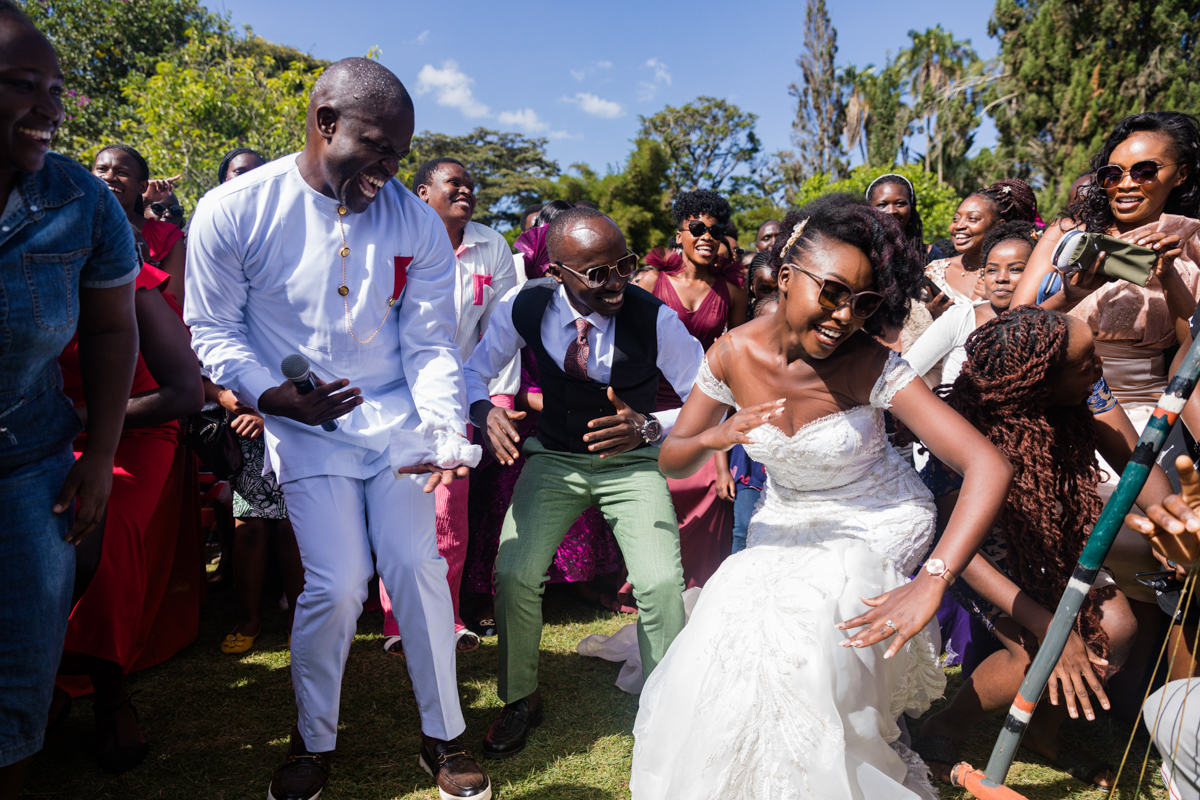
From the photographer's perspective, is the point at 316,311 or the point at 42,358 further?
the point at 316,311

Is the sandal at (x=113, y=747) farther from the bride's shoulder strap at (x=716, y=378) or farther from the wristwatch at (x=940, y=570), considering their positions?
the wristwatch at (x=940, y=570)

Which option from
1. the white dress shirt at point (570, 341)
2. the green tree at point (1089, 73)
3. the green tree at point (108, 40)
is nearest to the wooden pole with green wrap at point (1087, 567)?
the white dress shirt at point (570, 341)

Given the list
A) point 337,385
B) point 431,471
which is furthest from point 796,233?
point 337,385

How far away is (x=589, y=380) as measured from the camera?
3.51 meters

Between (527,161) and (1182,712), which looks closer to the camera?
(1182,712)

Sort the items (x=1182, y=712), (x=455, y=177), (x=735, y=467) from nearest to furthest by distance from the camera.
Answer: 1. (x=1182, y=712)
2. (x=735, y=467)
3. (x=455, y=177)

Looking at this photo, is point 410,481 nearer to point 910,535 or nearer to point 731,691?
point 731,691

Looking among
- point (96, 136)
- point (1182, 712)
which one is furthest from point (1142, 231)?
point (96, 136)

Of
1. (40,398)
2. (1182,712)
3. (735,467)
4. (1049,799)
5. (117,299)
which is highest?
(117,299)

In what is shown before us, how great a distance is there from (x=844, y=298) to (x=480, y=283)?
2938 mm

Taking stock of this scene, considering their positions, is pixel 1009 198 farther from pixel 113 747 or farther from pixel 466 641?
pixel 113 747

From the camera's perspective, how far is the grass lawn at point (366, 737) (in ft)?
9.03

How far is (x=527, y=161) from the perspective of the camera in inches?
1834

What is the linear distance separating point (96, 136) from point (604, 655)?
3010cm
